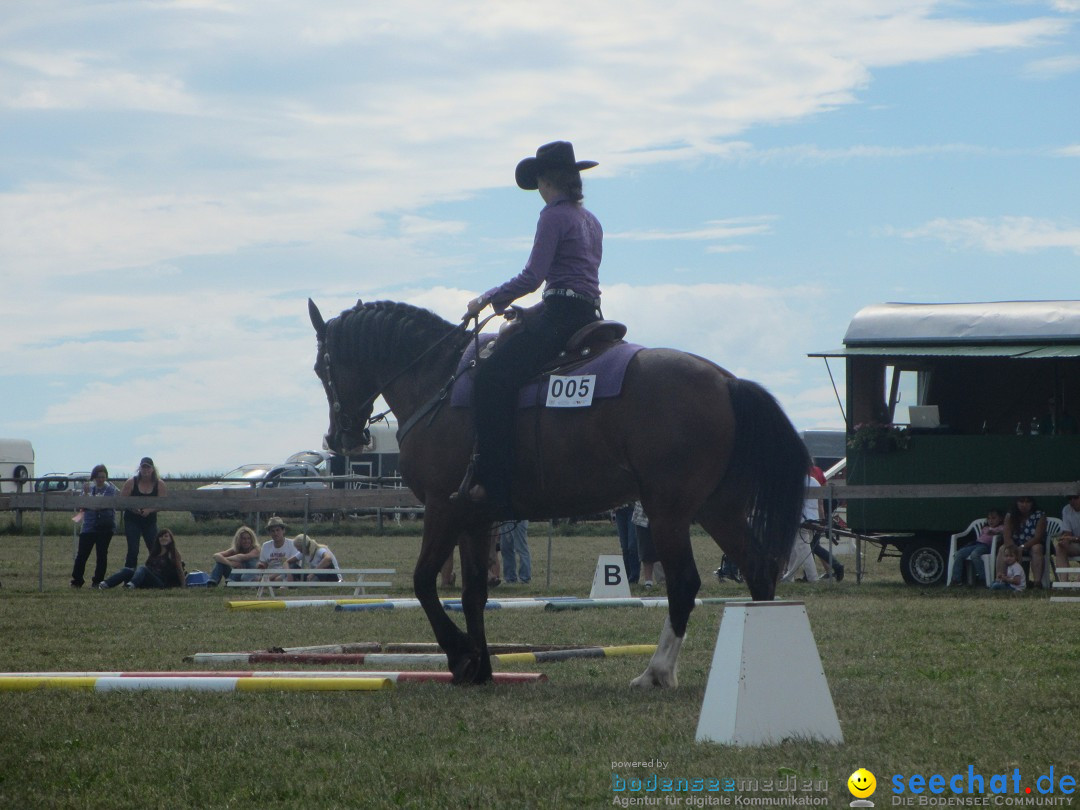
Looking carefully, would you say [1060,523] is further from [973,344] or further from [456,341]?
[456,341]

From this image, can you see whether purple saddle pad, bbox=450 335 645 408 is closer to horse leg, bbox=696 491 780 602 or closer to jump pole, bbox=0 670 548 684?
horse leg, bbox=696 491 780 602

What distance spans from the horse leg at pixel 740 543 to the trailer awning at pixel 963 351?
33.9 feet

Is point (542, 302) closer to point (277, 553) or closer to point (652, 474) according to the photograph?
point (652, 474)

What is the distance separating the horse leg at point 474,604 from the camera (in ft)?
24.0

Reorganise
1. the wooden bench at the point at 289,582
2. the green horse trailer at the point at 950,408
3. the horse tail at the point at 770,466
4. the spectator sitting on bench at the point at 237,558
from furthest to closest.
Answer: the spectator sitting on bench at the point at 237,558
the green horse trailer at the point at 950,408
the wooden bench at the point at 289,582
the horse tail at the point at 770,466

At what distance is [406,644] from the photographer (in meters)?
9.39

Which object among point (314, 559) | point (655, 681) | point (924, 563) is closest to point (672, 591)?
point (655, 681)

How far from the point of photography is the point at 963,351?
57.4 feet

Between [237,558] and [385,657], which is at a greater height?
[385,657]

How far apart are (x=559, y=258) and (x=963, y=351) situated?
1127 cm

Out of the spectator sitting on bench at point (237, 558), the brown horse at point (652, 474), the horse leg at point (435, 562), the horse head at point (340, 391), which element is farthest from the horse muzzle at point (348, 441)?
the spectator sitting on bench at point (237, 558)

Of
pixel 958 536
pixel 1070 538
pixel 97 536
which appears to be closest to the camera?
pixel 1070 538

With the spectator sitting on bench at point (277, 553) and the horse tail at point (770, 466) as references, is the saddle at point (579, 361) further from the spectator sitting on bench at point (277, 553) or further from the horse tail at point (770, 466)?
the spectator sitting on bench at point (277, 553)

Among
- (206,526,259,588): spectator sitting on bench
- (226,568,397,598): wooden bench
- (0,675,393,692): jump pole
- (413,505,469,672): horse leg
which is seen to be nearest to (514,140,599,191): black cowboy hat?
(413,505,469,672): horse leg
